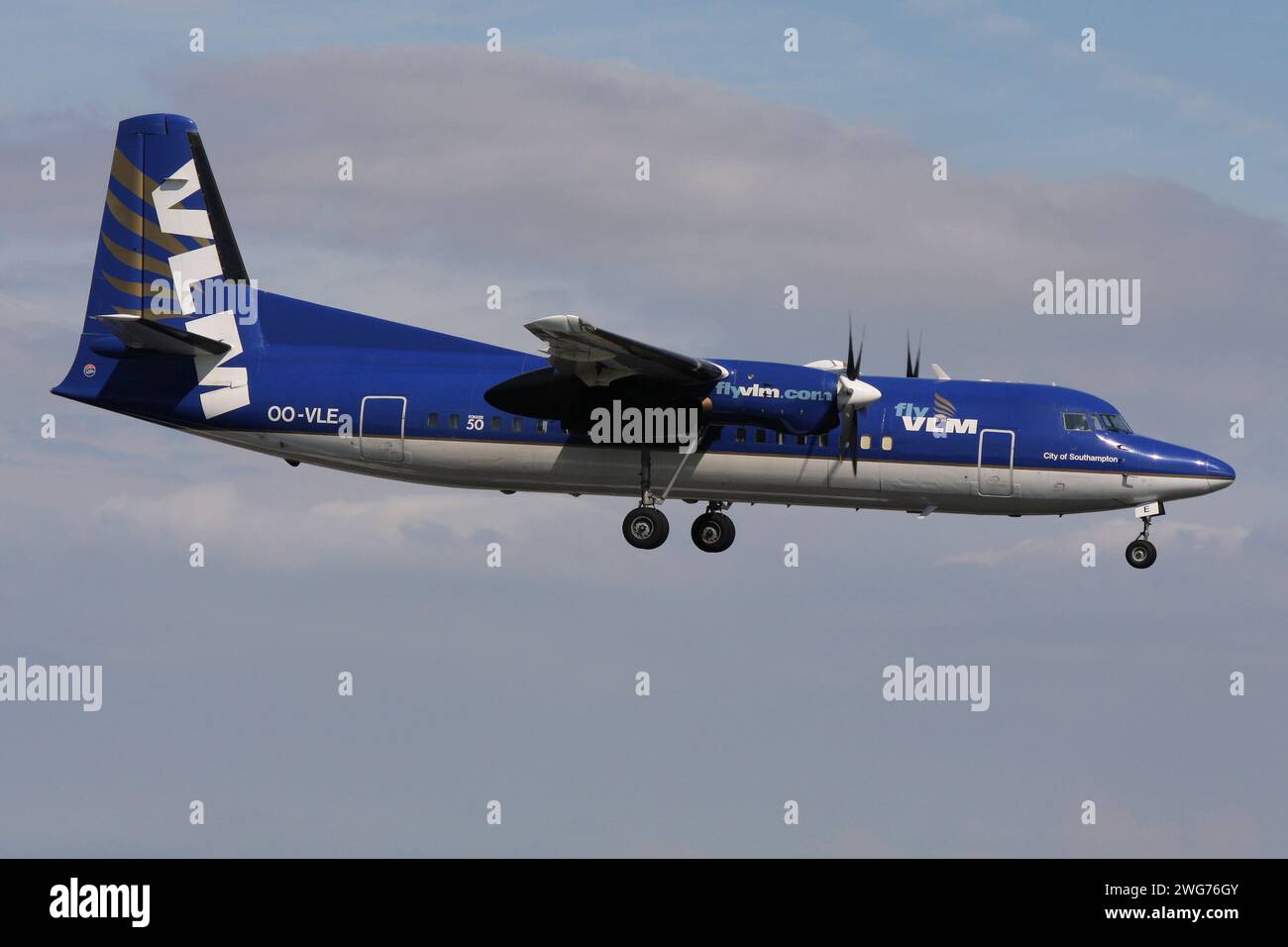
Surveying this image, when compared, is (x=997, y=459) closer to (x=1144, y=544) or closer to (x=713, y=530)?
(x=1144, y=544)

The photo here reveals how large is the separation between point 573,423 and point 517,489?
75.8 inches

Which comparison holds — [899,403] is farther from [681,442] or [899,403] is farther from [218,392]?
[218,392]

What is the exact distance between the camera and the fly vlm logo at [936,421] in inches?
1362

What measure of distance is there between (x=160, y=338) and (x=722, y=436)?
11.0 meters

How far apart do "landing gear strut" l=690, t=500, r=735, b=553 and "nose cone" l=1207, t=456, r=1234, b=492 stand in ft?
30.6

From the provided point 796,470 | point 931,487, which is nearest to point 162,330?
point 796,470

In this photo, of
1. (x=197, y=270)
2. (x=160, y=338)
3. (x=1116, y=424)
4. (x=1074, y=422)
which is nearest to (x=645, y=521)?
(x=1074, y=422)

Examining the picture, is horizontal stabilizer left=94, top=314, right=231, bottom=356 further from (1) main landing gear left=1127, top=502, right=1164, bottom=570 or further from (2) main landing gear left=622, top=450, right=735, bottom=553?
(1) main landing gear left=1127, top=502, right=1164, bottom=570

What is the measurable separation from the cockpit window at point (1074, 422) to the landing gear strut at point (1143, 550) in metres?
2.09

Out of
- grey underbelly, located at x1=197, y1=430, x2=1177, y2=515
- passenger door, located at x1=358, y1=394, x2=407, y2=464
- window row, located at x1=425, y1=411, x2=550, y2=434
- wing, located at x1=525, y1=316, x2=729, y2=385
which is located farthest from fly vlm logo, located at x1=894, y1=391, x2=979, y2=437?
passenger door, located at x1=358, y1=394, x2=407, y2=464

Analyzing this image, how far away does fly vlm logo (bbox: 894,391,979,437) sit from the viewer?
34594mm

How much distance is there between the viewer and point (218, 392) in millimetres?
35719

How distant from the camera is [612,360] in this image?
111ft

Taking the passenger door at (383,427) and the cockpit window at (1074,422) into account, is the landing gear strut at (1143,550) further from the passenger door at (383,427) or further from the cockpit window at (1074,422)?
the passenger door at (383,427)
